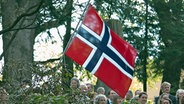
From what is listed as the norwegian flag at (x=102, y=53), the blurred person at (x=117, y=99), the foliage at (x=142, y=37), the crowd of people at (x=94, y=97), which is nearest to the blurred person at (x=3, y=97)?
the crowd of people at (x=94, y=97)

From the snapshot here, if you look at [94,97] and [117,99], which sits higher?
[94,97]

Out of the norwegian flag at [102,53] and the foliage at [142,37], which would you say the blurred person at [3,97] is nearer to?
the norwegian flag at [102,53]

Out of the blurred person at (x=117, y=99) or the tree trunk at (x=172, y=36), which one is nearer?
the blurred person at (x=117, y=99)

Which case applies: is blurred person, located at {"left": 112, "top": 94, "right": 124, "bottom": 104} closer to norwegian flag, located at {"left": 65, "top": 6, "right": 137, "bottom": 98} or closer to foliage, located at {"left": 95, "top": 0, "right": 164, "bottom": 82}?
norwegian flag, located at {"left": 65, "top": 6, "right": 137, "bottom": 98}

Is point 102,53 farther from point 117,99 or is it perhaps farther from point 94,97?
point 94,97

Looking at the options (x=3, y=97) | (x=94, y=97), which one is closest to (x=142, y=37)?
(x=94, y=97)

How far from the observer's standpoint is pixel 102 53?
11.4 meters

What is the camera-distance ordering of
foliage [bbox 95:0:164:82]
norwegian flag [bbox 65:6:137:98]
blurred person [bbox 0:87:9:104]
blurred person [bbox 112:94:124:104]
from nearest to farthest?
blurred person [bbox 0:87:9:104] < norwegian flag [bbox 65:6:137:98] < blurred person [bbox 112:94:124:104] < foliage [bbox 95:0:164:82]

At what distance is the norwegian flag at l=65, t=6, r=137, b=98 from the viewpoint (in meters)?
11.0

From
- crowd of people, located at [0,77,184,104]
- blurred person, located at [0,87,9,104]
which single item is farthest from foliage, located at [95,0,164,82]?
blurred person, located at [0,87,9,104]

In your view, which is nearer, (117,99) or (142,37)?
(117,99)

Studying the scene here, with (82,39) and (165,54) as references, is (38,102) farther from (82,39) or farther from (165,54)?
(165,54)

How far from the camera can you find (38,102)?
7.29 m

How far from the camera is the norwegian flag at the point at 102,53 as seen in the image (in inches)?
433
